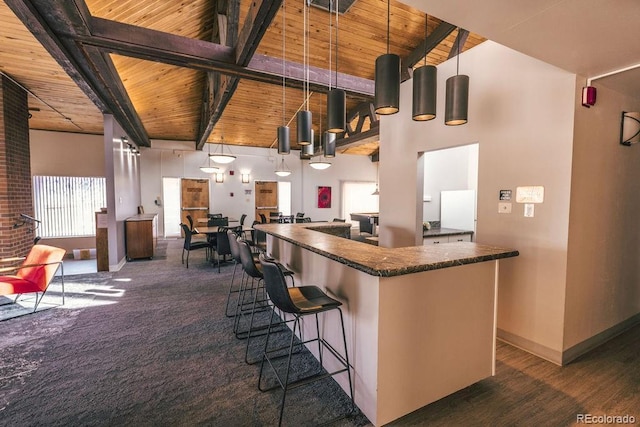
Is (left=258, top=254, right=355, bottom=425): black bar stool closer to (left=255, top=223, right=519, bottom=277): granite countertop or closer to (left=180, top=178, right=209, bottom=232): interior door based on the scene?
(left=255, top=223, right=519, bottom=277): granite countertop

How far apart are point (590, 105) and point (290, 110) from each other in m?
6.69

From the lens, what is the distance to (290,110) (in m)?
7.88

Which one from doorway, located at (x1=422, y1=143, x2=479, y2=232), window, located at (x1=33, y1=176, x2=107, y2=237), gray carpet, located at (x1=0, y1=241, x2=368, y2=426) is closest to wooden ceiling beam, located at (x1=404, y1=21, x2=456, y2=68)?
doorway, located at (x1=422, y1=143, x2=479, y2=232)

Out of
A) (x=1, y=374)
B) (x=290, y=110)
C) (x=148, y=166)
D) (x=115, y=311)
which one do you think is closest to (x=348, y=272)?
(x=1, y=374)

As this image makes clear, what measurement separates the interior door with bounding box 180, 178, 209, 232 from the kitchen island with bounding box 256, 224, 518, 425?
8.35 meters

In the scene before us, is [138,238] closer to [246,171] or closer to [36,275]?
[36,275]

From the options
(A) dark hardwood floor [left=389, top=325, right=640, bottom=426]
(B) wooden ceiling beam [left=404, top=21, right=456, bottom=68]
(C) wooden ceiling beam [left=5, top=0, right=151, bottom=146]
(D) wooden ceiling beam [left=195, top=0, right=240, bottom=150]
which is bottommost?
(A) dark hardwood floor [left=389, top=325, right=640, bottom=426]

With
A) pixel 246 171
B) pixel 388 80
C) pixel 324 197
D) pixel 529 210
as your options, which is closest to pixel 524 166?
pixel 529 210

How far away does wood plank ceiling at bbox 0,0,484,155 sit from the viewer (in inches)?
110

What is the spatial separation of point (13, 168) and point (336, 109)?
15.7 feet

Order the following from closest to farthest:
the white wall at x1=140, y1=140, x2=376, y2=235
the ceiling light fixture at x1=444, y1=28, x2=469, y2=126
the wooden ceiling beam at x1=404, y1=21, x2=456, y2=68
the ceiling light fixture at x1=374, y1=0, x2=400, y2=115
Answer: the ceiling light fixture at x1=374, y1=0, x2=400, y2=115, the ceiling light fixture at x1=444, y1=28, x2=469, y2=126, the wooden ceiling beam at x1=404, y1=21, x2=456, y2=68, the white wall at x1=140, y1=140, x2=376, y2=235

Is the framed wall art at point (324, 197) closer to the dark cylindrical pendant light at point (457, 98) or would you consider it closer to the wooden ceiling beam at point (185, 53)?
the wooden ceiling beam at point (185, 53)

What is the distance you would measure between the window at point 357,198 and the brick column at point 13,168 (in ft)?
29.3

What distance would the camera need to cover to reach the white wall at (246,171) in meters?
8.91
